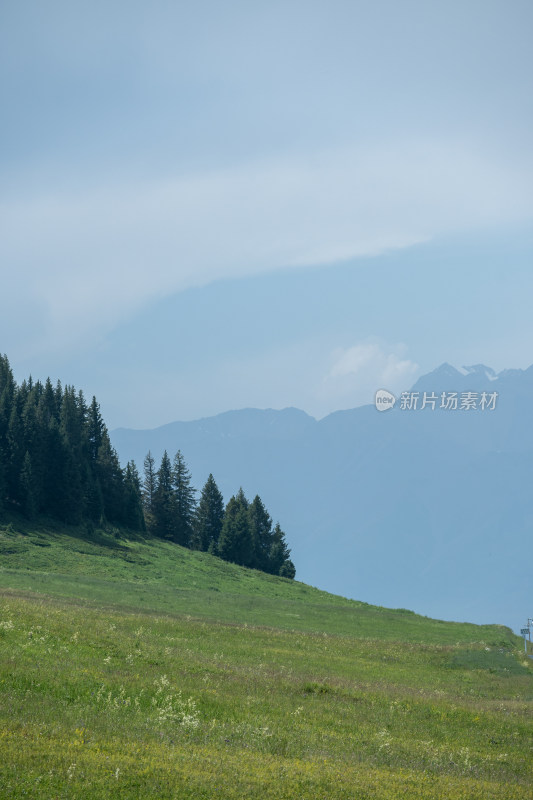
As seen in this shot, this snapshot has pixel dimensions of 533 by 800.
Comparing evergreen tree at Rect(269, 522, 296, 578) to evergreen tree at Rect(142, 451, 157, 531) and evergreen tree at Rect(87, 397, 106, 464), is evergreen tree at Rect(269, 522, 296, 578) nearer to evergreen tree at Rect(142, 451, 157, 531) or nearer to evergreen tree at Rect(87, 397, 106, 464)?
evergreen tree at Rect(142, 451, 157, 531)

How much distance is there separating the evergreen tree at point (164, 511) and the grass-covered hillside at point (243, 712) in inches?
3624

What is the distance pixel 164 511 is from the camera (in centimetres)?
14812

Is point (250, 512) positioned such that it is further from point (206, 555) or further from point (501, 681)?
point (501, 681)

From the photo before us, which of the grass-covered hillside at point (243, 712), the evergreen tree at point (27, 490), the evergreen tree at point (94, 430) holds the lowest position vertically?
the grass-covered hillside at point (243, 712)

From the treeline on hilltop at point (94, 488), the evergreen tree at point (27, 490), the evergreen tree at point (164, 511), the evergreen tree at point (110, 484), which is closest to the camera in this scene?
the evergreen tree at point (27, 490)

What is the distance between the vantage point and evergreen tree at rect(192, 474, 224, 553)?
5920 inches

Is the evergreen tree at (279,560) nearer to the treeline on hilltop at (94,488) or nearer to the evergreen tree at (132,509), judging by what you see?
the treeline on hilltop at (94,488)

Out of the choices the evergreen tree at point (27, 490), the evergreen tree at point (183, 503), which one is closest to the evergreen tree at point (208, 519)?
the evergreen tree at point (183, 503)

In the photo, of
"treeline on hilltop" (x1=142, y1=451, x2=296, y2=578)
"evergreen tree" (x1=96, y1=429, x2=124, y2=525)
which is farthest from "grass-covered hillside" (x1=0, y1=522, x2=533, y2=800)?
"treeline on hilltop" (x1=142, y1=451, x2=296, y2=578)

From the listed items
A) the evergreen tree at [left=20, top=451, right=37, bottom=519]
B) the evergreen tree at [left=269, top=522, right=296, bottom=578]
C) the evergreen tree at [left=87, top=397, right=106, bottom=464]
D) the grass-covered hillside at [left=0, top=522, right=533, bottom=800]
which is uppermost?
the evergreen tree at [left=87, top=397, right=106, bottom=464]

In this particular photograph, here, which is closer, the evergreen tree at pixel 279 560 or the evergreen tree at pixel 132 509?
the evergreen tree at pixel 132 509

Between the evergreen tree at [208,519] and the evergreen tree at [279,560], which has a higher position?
the evergreen tree at [208,519]

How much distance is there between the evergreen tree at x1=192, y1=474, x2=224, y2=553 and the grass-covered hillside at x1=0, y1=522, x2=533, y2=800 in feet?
313

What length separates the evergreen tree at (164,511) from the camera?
147000 millimetres
